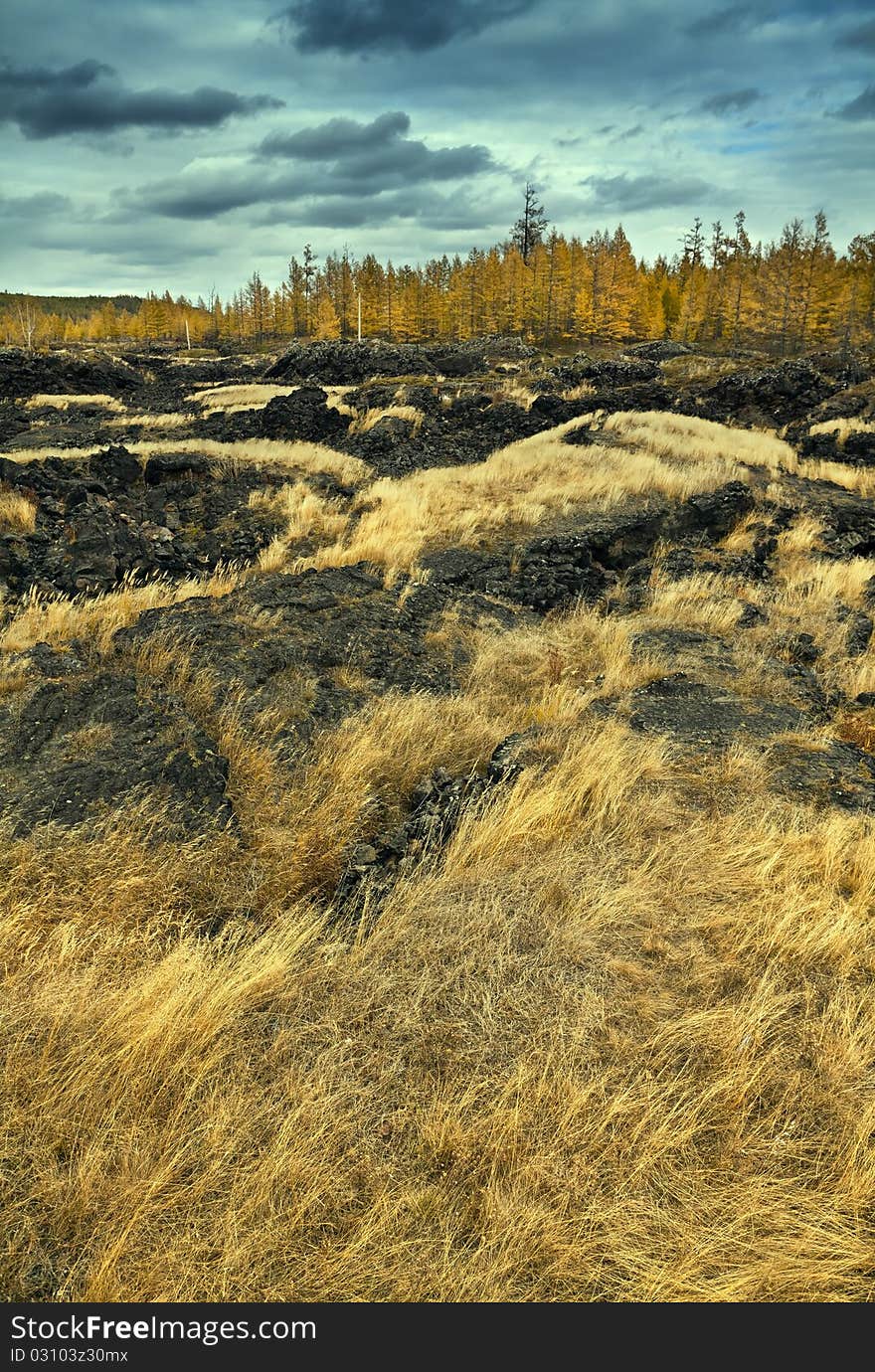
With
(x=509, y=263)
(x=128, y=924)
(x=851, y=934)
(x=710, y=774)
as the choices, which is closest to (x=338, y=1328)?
(x=128, y=924)

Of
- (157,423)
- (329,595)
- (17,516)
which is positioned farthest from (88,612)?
(157,423)

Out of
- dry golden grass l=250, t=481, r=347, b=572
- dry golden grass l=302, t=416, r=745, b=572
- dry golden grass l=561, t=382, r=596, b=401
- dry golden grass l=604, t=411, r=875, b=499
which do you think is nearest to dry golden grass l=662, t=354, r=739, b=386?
dry golden grass l=561, t=382, r=596, b=401

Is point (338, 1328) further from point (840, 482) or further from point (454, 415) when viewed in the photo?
point (454, 415)

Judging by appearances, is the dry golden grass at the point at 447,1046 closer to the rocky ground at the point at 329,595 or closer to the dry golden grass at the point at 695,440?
the rocky ground at the point at 329,595

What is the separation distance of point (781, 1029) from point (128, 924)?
351 centimetres

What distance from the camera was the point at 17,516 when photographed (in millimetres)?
11516

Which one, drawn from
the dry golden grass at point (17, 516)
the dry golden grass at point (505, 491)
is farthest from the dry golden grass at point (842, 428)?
the dry golden grass at point (17, 516)

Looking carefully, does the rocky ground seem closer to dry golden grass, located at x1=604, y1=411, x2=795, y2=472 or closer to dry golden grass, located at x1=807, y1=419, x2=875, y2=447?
dry golden grass, located at x1=807, y1=419, x2=875, y2=447

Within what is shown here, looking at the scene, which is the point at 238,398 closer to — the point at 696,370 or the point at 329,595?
the point at 329,595

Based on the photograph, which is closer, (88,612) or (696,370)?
(88,612)

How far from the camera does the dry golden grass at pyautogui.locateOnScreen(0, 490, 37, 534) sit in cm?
1128

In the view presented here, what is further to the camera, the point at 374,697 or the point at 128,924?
the point at 374,697

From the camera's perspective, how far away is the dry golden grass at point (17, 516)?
11.3 m

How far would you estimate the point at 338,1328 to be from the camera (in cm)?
223
